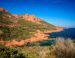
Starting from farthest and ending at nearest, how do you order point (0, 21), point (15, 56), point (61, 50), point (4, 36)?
point (0, 21), point (4, 36), point (61, 50), point (15, 56)

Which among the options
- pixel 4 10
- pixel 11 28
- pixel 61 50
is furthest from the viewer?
pixel 4 10

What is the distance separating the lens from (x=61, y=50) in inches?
516

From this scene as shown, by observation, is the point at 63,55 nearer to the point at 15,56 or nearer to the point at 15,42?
the point at 15,56

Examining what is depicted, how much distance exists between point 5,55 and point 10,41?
3510 centimetres

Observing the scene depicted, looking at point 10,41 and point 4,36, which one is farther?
point 4,36

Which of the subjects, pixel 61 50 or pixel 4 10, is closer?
pixel 61 50

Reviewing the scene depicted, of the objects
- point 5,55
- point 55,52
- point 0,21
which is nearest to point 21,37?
point 0,21

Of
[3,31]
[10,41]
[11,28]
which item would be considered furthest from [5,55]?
[11,28]

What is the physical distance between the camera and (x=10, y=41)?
4444cm

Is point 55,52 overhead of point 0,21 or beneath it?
beneath

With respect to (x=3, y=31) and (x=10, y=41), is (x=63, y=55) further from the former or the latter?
(x=3, y=31)

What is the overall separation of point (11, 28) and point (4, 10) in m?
27.7

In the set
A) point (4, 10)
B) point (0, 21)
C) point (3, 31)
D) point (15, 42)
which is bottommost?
point (15, 42)

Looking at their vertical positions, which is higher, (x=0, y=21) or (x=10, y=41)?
(x=0, y=21)
